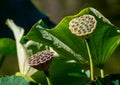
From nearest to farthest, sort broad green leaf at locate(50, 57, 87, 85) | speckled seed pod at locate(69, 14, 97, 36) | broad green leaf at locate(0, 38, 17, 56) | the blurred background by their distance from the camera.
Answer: speckled seed pod at locate(69, 14, 97, 36) < broad green leaf at locate(50, 57, 87, 85) < broad green leaf at locate(0, 38, 17, 56) < the blurred background

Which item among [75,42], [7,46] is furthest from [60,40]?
[7,46]

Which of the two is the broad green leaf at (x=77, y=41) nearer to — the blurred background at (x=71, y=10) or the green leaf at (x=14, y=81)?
the green leaf at (x=14, y=81)

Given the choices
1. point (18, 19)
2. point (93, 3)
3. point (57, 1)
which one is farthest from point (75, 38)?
point (57, 1)

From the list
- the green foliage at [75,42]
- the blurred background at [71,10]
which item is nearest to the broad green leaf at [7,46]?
the green foliage at [75,42]

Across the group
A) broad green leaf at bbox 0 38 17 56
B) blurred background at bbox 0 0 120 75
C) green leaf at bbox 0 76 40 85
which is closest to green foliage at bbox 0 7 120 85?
green leaf at bbox 0 76 40 85

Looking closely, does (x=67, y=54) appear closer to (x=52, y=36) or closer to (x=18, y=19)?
(x=52, y=36)

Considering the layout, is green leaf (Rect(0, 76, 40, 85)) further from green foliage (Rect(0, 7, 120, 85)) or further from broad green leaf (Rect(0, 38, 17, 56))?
broad green leaf (Rect(0, 38, 17, 56))
